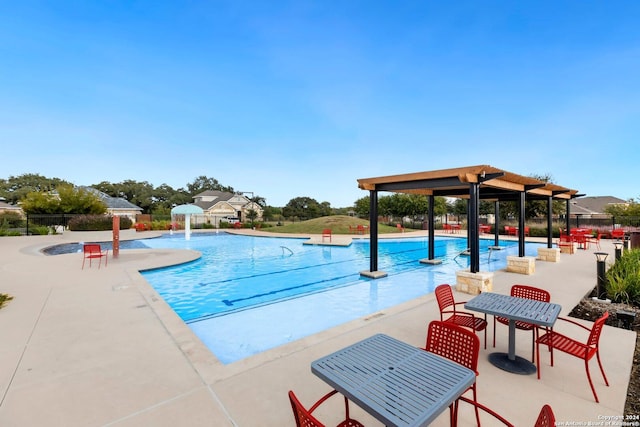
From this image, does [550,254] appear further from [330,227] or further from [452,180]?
[330,227]

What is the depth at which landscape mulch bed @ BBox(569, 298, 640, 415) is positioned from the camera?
256 centimetres

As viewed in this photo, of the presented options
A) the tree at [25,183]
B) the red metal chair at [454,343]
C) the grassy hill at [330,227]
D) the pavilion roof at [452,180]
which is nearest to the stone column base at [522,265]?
the pavilion roof at [452,180]

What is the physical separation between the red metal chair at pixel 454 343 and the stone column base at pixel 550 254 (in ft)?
35.9

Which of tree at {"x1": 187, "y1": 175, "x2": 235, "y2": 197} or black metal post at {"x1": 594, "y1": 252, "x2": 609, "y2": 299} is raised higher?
tree at {"x1": 187, "y1": 175, "x2": 235, "y2": 197}

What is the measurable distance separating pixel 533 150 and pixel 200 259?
26137 millimetres

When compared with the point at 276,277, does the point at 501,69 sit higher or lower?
higher

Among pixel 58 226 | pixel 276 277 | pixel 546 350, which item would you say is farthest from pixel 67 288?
pixel 58 226

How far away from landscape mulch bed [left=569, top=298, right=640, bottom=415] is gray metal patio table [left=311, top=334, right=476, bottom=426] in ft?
6.77

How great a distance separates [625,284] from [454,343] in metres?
5.85

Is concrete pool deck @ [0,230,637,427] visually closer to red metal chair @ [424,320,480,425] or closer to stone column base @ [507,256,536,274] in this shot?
red metal chair @ [424,320,480,425]

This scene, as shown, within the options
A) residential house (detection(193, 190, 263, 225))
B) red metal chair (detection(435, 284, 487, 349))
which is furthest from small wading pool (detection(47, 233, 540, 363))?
residential house (detection(193, 190, 263, 225))

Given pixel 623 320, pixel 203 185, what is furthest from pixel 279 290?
pixel 203 185

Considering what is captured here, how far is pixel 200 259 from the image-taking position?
42.1 feet

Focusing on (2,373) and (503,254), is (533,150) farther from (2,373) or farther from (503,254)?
(2,373)
